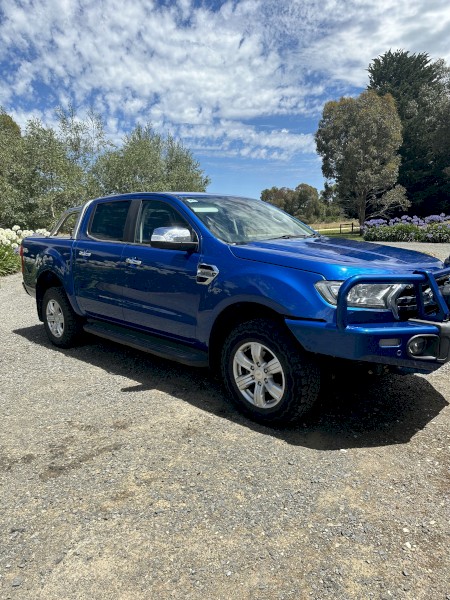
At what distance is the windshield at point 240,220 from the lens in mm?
3738

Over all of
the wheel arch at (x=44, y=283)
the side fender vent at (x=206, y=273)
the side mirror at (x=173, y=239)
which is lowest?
the wheel arch at (x=44, y=283)

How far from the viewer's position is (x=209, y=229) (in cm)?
368

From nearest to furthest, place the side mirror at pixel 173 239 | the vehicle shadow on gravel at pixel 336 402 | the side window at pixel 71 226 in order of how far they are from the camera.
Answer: the vehicle shadow on gravel at pixel 336 402
the side mirror at pixel 173 239
the side window at pixel 71 226

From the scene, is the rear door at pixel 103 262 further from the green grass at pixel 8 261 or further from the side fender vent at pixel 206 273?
A: the green grass at pixel 8 261

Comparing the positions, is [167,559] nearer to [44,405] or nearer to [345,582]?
[345,582]

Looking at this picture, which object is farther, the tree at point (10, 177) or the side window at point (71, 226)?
the tree at point (10, 177)

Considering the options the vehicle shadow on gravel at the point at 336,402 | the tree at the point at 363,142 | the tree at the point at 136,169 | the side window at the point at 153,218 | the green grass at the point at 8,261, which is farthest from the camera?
the tree at the point at 363,142

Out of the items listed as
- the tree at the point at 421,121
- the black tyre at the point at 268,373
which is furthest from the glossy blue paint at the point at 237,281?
the tree at the point at 421,121

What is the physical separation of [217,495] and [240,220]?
2370 millimetres

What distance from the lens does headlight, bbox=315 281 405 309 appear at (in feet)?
9.18

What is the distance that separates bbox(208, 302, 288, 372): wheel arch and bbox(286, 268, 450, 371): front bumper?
1.28 ft

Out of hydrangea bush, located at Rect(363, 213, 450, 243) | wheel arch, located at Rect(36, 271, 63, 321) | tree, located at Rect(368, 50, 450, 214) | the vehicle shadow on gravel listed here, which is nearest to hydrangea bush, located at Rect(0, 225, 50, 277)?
wheel arch, located at Rect(36, 271, 63, 321)

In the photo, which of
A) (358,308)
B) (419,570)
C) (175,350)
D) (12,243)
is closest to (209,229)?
(175,350)

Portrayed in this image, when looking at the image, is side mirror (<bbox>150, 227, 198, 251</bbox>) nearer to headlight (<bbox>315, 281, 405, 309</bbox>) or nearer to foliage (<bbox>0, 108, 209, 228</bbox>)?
headlight (<bbox>315, 281, 405, 309</bbox>)
